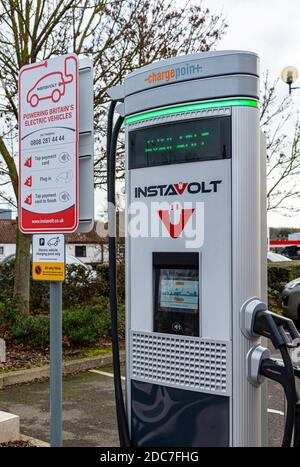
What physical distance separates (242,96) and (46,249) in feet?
4.01

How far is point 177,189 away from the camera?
9.34 feet

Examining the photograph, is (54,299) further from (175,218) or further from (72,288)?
(72,288)

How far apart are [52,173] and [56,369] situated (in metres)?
0.95

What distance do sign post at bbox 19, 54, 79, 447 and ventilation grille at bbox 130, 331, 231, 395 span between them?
21.1 inches

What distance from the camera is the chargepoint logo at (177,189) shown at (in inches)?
108

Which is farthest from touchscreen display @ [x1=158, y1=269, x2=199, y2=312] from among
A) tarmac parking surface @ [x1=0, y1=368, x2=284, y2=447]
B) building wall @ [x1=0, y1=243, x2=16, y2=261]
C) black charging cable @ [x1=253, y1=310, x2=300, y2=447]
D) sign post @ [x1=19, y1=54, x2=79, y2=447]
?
building wall @ [x1=0, y1=243, x2=16, y2=261]

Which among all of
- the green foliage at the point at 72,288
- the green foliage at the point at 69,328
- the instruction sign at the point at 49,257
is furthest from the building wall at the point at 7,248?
the instruction sign at the point at 49,257

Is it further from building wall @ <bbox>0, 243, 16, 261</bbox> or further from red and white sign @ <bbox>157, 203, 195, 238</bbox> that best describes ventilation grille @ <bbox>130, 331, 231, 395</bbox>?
building wall @ <bbox>0, 243, 16, 261</bbox>

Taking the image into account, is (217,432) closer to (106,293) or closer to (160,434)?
(160,434)

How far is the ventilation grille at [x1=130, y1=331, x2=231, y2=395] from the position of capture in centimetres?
270

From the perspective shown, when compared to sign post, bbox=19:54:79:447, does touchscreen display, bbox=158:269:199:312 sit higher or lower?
lower

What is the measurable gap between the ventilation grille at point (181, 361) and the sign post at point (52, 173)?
535mm

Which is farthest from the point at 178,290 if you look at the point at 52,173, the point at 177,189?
the point at 52,173

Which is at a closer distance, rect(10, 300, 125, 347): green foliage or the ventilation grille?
the ventilation grille
